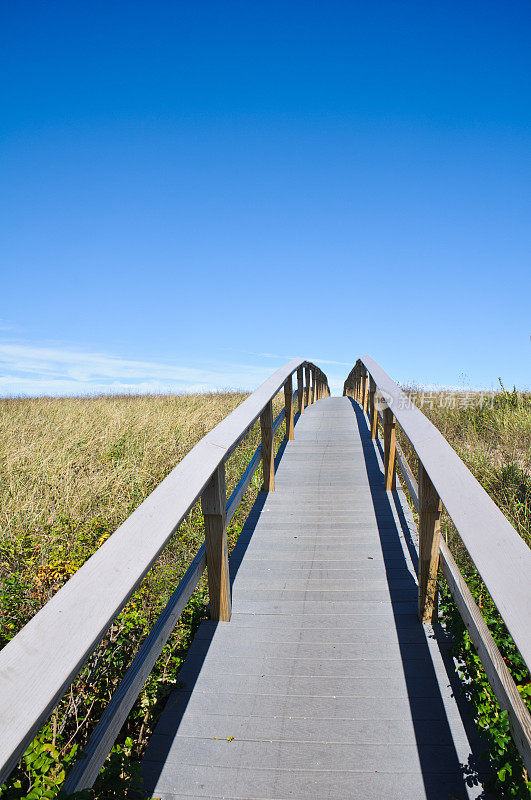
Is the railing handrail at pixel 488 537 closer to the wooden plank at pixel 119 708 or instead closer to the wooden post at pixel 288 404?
the wooden plank at pixel 119 708

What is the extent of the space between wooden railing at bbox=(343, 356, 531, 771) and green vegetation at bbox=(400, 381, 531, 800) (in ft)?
0.57

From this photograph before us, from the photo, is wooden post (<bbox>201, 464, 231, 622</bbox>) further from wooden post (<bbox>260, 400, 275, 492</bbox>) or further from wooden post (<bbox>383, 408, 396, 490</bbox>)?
wooden post (<bbox>383, 408, 396, 490</bbox>)

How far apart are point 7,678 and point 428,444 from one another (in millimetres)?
2250

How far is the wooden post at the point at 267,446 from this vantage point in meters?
5.80

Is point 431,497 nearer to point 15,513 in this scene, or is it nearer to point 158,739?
point 158,739

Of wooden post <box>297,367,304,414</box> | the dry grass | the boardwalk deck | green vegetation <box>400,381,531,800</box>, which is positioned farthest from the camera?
wooden post <box>297,367,304,414</box>

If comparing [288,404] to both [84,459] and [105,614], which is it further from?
[105,614]

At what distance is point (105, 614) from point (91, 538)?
11.1 feet

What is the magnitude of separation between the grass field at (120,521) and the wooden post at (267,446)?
613 mm

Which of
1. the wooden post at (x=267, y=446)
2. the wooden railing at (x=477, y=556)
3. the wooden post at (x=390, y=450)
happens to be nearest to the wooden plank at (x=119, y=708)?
the wooden railing at (x=477, y=556)

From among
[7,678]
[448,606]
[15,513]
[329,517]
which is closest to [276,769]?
[448,606]

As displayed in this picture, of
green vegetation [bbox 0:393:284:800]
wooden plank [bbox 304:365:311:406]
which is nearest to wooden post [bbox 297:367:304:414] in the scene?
wooden plank [bbox 304:365:311:406]

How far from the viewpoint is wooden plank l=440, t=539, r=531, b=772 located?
194 cm

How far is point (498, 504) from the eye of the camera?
20.1 feet
